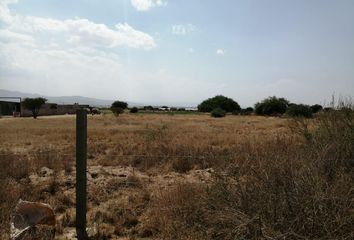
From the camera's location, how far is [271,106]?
364ft

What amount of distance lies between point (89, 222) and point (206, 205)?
2.02 metres

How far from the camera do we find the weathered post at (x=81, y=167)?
585cm

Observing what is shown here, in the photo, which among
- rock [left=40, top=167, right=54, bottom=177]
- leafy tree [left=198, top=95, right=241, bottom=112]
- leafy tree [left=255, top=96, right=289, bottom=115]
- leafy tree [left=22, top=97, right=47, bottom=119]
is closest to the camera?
rock [left=40, top=167, right=54, bottom=177]

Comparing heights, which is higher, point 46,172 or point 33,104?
point 33,104

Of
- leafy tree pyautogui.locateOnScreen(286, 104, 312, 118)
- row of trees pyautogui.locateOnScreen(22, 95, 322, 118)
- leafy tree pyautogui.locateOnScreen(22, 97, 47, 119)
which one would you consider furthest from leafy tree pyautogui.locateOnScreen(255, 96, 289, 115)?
leafy tree pyautogui.locateOnScreen(286, 104, 312, 118)

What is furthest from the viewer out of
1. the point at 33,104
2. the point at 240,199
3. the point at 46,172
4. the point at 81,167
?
the point at 33,104

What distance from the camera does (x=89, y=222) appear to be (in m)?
6.60

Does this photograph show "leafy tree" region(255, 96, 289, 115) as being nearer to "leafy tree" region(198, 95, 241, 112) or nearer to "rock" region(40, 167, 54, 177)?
"leafy tree" region(198, 95, 241, 112)

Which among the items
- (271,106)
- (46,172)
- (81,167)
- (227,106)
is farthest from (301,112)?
(227,106)

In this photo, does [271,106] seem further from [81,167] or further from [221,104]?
[81,167]

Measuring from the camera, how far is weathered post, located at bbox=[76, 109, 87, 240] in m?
5.85

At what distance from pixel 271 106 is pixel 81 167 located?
356 feet

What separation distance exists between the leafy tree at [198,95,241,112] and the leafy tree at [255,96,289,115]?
89.0ft

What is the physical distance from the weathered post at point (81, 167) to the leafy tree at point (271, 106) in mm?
104611
